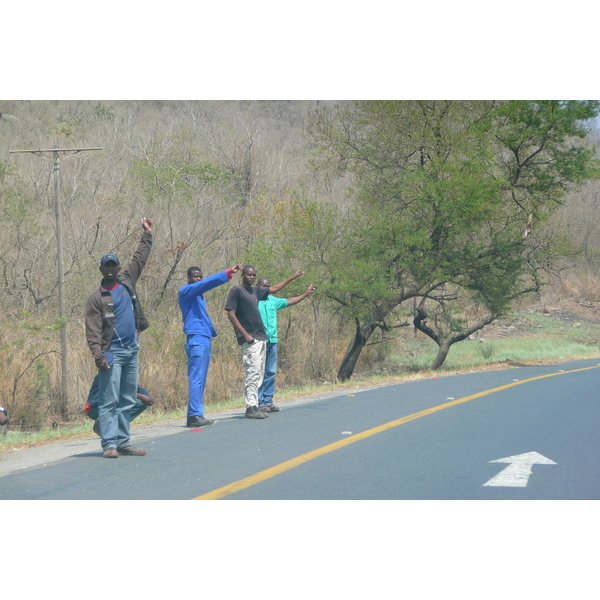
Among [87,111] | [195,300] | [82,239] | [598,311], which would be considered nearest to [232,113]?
[87,111]

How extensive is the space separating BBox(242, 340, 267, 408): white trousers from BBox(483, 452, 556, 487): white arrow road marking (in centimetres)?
370

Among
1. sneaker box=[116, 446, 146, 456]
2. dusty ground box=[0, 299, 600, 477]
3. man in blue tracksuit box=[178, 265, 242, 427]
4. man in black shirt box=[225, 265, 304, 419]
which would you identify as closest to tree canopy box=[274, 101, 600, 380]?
dusty ground box=[0, 299, 600, 477]

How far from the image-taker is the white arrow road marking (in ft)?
20.6

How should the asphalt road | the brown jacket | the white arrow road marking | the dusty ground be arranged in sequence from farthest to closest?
the dusty ground, the brown jacket, the white arrow road marking, the asphalt road

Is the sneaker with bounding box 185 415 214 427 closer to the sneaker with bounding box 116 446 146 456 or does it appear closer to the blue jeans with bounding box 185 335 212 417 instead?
the blue jeans with bounding box 185 335 212 417

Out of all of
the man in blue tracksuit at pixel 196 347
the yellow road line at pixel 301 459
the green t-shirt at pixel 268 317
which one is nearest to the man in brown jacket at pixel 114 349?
the yellow road line at pixel 301 459

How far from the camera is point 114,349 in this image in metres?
7.48

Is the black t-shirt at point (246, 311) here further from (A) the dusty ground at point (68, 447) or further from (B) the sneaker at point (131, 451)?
(B) the sneaker at point (131, 451)

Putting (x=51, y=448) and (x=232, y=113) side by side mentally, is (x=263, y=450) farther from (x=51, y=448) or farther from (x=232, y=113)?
(x=232, y=113)

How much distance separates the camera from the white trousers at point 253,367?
9914 millimetres

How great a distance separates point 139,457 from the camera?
7523 millimetres

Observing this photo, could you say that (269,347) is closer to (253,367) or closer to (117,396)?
(253,367)

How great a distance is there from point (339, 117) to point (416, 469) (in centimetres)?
1822

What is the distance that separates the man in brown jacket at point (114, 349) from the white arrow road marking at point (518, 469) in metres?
3.45
